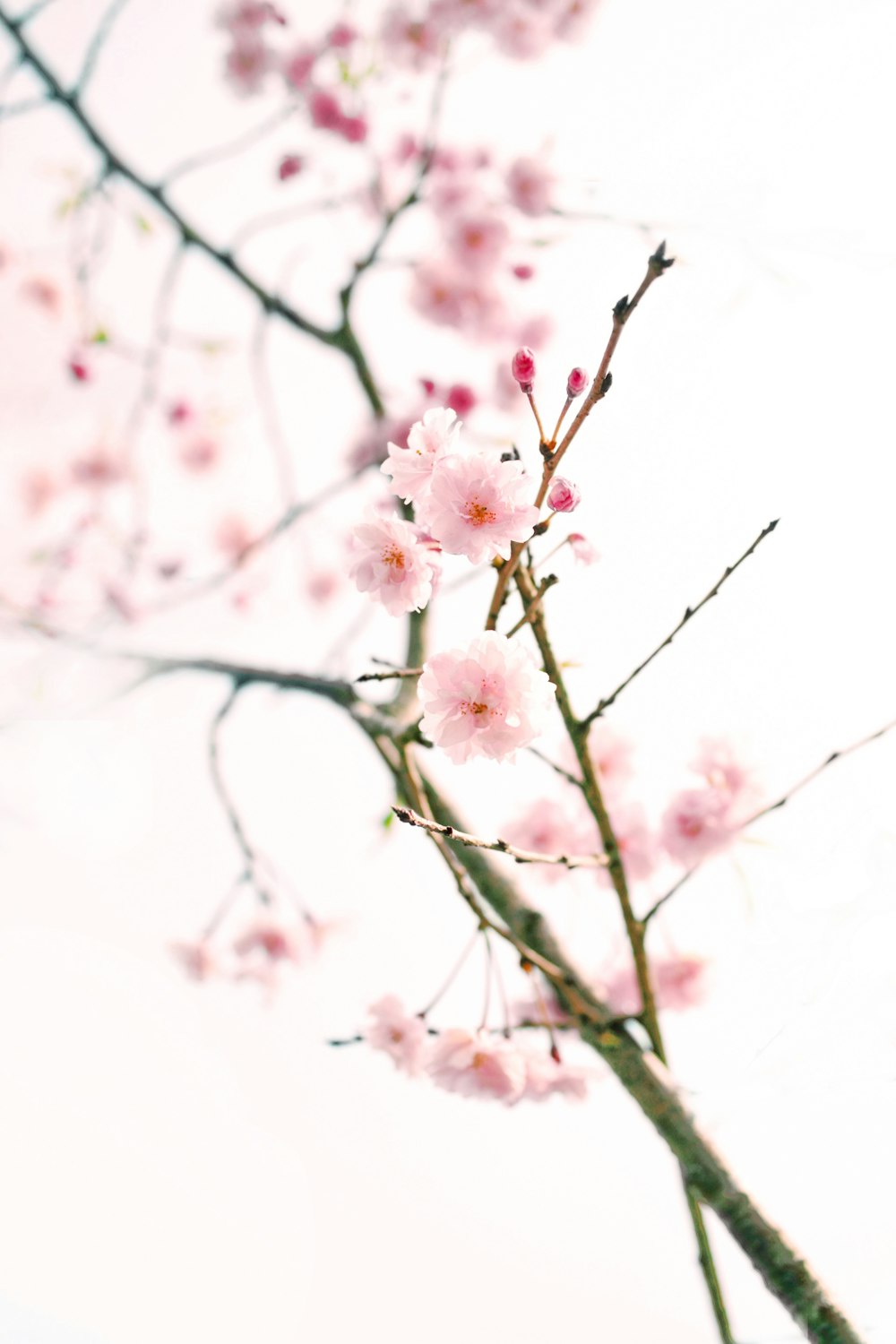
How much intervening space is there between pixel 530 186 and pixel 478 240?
0.19m

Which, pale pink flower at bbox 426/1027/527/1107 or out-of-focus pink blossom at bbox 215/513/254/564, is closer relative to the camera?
pale pink flower at bbox 426/1027/527/1107

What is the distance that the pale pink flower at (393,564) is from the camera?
71cm

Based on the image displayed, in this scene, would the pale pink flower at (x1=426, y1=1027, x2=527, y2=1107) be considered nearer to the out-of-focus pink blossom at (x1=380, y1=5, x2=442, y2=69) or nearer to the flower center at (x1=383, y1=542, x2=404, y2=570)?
the flower center at (x1=383, y1=542, x2=404, y2=570)

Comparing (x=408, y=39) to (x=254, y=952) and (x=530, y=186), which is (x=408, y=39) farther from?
(x=254, y=952)

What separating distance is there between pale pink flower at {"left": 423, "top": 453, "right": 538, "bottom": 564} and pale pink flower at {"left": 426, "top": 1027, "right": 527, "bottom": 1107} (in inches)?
25.1

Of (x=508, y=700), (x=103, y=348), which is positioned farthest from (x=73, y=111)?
(x=508, y=700)

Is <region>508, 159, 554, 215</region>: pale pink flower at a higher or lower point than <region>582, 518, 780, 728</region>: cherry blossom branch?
higher

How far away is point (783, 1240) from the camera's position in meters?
0.84

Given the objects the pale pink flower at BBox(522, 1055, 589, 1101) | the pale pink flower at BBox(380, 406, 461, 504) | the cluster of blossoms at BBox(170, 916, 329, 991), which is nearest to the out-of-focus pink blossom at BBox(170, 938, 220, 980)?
the cluster of blossoms at BBox(170, 916, 329, 991)

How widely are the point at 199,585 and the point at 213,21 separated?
5.15 feet

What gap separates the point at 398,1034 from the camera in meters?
1.10

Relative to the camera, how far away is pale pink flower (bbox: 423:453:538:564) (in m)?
0.65

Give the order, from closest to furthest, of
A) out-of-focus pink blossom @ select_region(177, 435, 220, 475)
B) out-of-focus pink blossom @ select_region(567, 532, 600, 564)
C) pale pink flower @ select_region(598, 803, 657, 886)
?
out-of-focus pink blossom @ select_region(567, 532, 600, 564), pale pink flower @ select_region(598, 803, 657, 886), out-of-focus pink blossom @ select_region(177, 435, 220, 475)

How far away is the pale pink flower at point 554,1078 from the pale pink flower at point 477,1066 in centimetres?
3
